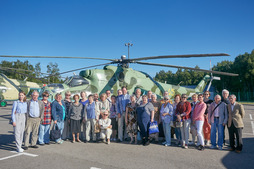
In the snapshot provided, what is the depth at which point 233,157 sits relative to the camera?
184 inches

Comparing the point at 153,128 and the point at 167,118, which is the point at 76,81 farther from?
the point at 167,118

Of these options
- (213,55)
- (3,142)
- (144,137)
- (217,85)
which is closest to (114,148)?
(144,137)

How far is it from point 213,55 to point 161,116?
11.1ft

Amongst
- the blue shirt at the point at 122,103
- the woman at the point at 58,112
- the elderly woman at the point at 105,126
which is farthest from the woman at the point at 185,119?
the woman at the point at 58,112

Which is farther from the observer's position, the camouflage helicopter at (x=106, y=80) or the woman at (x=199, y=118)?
the camouflage helicopter at (x=106, y=80)

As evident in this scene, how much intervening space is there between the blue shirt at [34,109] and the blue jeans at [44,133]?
0.54 m

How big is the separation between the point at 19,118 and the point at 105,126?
8.97ft

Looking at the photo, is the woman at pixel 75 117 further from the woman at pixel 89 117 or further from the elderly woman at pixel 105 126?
Result: the elderly woman at pixel 105 126

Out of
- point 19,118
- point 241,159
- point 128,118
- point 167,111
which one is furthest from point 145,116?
point 19,118

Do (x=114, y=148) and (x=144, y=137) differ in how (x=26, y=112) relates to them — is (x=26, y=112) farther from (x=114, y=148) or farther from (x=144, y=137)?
(x=144, y=137)

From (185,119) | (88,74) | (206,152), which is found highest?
(88,74)

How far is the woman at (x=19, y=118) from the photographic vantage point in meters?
5.05

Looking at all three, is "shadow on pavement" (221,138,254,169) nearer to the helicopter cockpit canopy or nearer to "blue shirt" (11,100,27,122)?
"blue shirt" (11,100,27,122)

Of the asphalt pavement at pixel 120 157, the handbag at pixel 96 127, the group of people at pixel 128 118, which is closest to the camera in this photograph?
the asphalt pavement at pixel 120 157
